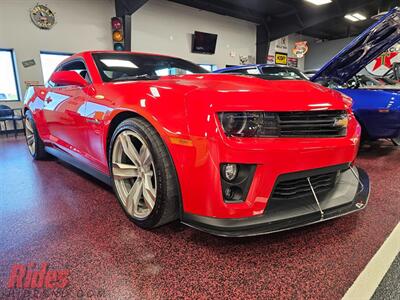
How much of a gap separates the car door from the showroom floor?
475 millimetres

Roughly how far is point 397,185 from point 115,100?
7.72 feet

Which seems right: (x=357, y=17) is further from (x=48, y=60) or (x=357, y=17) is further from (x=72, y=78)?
(x=72, y=78)

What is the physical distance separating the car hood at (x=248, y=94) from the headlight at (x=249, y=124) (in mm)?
30

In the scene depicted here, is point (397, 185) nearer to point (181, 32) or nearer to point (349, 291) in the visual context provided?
point (349, 291)

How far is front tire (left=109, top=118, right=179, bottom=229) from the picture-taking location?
135 centimetres

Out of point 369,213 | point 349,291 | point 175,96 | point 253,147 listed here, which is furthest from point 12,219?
point 369,213

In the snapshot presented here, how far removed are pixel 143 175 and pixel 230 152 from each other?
59 centimetres

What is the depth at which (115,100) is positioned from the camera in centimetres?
163

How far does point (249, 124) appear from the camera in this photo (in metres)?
1.23

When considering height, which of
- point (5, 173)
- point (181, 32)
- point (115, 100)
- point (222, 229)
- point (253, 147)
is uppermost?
point (181, 32)

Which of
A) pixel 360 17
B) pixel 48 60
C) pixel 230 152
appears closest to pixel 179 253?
pixel 230 152

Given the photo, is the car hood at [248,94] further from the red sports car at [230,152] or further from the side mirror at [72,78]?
the side mirror at [72,78]

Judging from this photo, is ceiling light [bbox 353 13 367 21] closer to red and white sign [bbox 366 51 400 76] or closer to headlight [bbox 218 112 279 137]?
red and white sign [bbox 366 51 400 76]

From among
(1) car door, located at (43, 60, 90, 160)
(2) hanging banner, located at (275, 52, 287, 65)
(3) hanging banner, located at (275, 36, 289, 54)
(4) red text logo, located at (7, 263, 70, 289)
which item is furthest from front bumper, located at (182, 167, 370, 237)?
(3) hanging banner, located at (275, 36, 289, 54)
